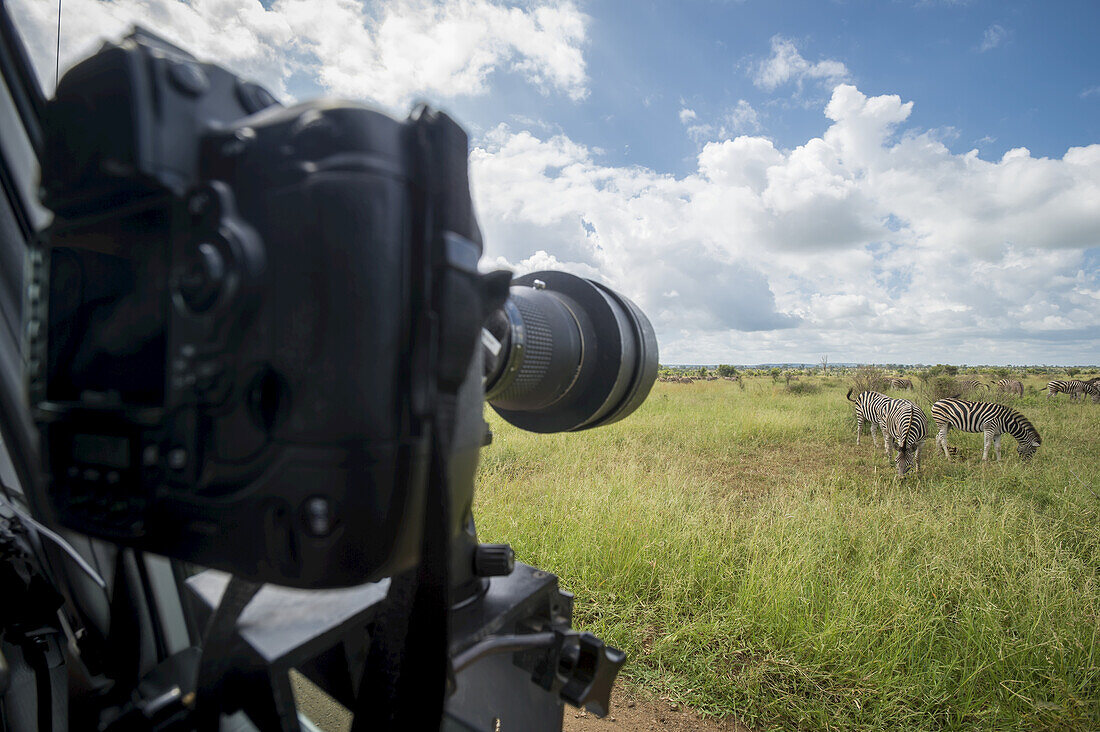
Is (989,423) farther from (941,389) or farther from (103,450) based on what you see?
(103,450)

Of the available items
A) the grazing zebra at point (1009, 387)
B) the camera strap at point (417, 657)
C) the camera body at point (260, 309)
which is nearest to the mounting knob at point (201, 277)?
the camera body at point (260, 309)

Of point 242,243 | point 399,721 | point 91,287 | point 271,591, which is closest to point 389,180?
point 242,243

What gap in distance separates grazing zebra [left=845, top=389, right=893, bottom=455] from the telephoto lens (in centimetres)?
1017

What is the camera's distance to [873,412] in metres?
10.3

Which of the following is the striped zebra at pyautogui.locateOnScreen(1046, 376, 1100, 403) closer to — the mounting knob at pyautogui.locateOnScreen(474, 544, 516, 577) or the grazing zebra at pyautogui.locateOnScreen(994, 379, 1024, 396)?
the grazing zebra at pyautogui.locateOnScreen(994, 379, 1024, 396)

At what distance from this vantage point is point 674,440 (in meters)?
9.89

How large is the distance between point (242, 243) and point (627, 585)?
3.50 metres

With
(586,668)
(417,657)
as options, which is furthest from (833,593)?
(417,657)

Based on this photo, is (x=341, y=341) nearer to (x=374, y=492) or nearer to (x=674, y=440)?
(x=374, y=492)

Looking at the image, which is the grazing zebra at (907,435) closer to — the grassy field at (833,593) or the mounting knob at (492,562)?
the grassy field at (833,593)

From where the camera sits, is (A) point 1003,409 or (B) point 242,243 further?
(A) point 1003,409

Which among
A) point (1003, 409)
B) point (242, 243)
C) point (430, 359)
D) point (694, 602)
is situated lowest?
point (694, 602)

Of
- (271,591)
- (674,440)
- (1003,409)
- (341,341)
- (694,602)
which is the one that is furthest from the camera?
(674,440)

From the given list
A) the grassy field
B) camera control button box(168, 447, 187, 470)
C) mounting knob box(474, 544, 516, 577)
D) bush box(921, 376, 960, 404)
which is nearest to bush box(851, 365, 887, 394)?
bush box(921, 376, 960, 404)
